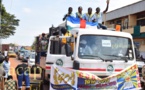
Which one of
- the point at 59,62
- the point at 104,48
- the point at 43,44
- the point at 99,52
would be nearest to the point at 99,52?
the point at 99,52

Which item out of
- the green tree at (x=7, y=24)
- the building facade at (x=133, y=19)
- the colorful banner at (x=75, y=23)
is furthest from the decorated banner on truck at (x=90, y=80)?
the green tree at (x=7, y=24)

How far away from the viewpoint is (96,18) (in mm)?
9703

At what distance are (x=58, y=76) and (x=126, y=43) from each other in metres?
2.05

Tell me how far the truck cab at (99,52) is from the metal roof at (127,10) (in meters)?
23.5

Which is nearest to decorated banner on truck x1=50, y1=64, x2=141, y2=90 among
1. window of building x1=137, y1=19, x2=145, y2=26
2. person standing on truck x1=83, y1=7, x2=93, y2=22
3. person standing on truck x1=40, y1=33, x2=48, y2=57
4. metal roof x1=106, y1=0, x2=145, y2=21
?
person standing on truck x1=83, y1=7, x2=93, y2=22

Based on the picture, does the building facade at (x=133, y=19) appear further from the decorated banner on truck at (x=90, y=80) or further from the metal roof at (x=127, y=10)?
the decorated banner on truck at (x=90, y=80)

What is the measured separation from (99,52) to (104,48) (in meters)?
0.19

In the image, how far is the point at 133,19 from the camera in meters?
34.8

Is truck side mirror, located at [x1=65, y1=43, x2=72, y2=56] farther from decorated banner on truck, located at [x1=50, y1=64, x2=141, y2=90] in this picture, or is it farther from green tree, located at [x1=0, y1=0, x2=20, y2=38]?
green tree, located at [x1=0, y1=0, x2=20, y2=38]

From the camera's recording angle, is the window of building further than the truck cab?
Yes

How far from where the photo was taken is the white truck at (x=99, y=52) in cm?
758

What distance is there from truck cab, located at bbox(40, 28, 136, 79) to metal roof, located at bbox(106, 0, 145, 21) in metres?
23.5

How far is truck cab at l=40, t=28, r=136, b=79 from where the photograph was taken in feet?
24.9

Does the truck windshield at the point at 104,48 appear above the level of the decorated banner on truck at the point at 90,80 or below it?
above
